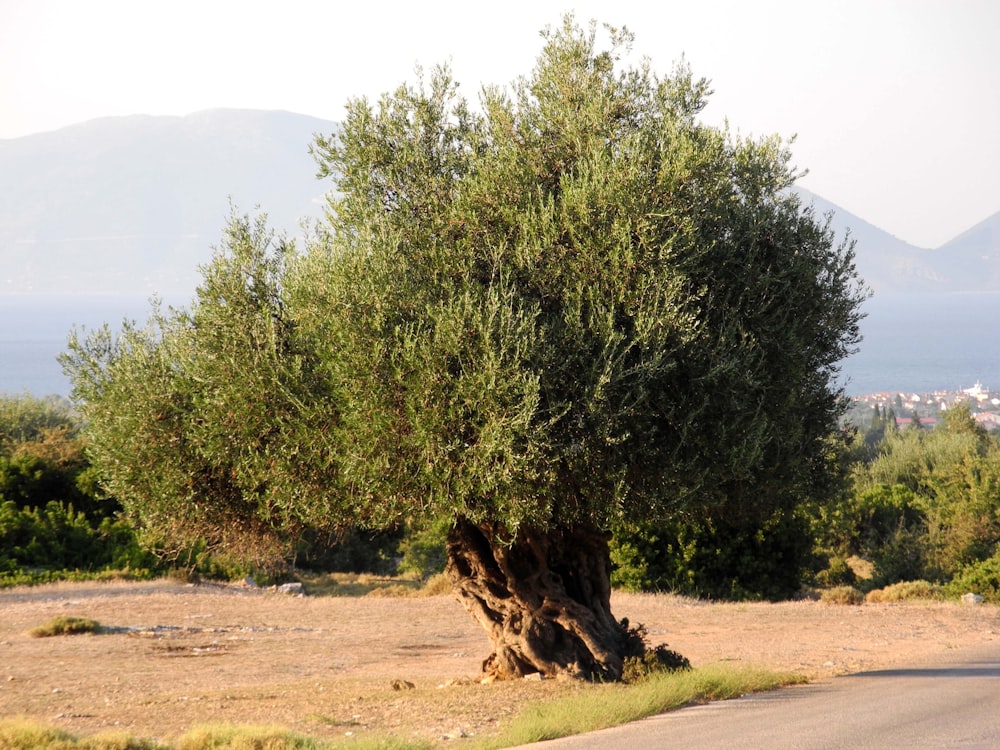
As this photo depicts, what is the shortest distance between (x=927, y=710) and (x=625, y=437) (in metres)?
5.41

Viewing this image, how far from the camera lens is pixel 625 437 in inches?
497

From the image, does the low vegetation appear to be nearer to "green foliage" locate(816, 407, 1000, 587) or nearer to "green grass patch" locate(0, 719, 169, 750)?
"green grass patch" locate(0, 719, 169, 750)

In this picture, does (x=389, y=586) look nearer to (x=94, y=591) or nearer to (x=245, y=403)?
(x=94, y=591)

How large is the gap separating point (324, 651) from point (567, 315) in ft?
40.0

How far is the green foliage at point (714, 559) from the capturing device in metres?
32.8

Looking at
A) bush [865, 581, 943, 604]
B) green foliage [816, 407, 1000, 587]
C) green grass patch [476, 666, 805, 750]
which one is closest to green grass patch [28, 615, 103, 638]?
green grass patch [476, 666, 805, 750]

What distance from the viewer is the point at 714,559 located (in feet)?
109

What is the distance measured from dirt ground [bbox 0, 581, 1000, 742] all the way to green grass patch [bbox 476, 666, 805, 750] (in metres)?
0.66

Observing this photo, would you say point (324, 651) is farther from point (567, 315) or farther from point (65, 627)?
point (567, 315)

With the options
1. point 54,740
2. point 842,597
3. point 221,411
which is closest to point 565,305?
point 221,411

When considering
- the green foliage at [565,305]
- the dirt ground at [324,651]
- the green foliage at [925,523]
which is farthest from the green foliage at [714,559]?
the green foliage at [565,305]

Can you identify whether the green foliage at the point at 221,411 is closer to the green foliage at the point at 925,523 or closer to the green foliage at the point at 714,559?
the green foliage at the point at 714,559

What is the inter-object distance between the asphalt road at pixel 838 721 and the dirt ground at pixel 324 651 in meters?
2.18

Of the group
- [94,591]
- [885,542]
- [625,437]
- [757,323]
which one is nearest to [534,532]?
[625,437]
